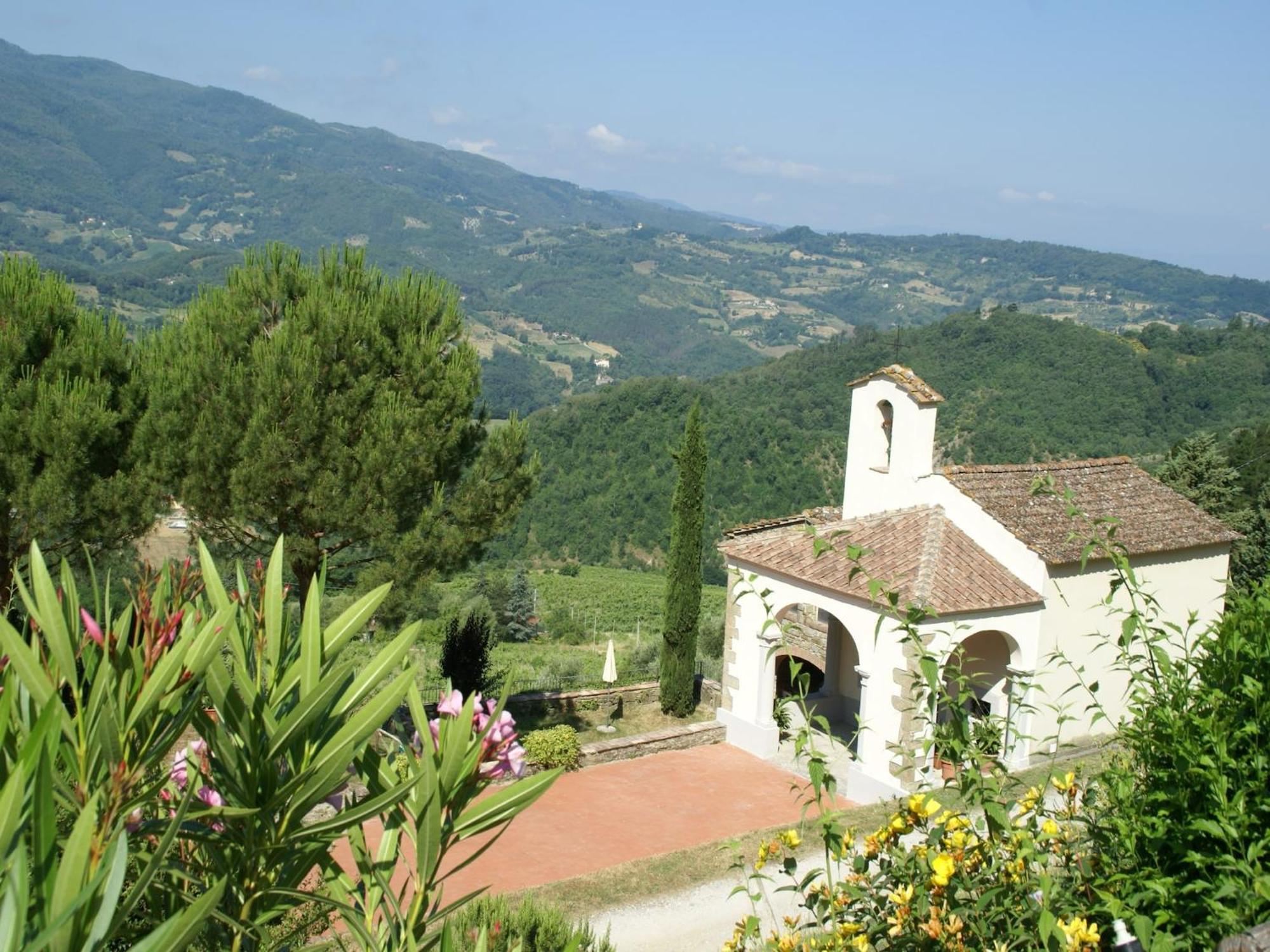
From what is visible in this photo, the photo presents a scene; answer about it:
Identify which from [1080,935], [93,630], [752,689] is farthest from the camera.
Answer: [752,689]

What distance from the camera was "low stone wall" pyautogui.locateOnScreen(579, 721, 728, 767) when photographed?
562 inches

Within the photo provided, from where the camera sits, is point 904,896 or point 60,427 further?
point 60,427

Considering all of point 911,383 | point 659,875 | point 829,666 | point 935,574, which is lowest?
point 659,875

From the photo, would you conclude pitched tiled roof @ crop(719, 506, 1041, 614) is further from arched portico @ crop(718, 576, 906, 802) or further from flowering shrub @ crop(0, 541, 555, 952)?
flowering shrub @ crop(0, 541, 555, 952)

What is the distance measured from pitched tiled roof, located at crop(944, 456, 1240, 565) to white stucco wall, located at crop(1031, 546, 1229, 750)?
0.81 ft

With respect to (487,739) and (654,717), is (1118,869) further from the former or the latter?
(654,717)

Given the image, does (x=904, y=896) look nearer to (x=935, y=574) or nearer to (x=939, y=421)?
(x=935, y=574)

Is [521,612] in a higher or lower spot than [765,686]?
lower

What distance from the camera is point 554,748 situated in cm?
1360

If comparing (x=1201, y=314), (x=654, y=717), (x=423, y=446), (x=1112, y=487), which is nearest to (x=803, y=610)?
(x=654, y=717)

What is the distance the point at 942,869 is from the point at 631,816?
9.66 m

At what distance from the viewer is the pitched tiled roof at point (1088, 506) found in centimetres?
1391

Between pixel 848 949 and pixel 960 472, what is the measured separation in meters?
11.9

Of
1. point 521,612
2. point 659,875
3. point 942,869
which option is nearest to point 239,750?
point 942,869
